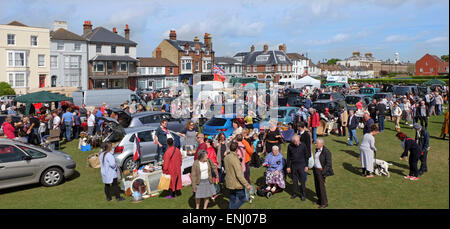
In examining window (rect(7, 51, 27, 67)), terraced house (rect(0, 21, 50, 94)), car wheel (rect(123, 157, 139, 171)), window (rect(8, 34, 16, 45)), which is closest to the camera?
car wheel (rect(123, 157, 139, 171))

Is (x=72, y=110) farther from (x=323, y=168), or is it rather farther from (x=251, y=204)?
(x=323, y=168)

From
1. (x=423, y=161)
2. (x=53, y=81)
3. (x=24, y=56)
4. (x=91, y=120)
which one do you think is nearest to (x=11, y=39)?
(x=24, y=56)

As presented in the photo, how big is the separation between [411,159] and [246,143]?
523 centimetres

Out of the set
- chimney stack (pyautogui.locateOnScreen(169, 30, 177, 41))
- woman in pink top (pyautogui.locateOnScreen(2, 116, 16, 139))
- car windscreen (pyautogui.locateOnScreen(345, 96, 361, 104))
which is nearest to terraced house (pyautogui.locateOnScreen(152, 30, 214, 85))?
chimney stack (pyautogui.locateOnScreen(169, 30, 177, 41))

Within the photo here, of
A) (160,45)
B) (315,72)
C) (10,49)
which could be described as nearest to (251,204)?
(10,49)

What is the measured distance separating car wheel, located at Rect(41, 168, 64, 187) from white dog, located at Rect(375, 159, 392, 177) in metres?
10.3

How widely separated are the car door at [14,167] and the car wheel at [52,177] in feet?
1.09

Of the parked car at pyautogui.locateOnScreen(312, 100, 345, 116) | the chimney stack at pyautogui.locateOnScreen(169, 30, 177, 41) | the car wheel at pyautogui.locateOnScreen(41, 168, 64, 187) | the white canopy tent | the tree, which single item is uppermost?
the chimney stack at pyautogui.locateOnScreen(169, 30, 177, 41)

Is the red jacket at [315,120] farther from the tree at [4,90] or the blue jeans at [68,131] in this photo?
the tree at [4,90]

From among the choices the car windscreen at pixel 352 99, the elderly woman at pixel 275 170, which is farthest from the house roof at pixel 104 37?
the elderly woman at pixel 275 170

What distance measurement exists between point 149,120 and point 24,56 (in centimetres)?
3686

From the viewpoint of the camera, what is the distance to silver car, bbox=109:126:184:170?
38.4ft

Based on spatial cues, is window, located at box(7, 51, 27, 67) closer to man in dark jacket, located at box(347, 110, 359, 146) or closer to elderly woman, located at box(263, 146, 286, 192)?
man in dark jacket, located at box(347, 110, 359, 146)

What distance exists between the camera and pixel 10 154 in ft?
32.5
